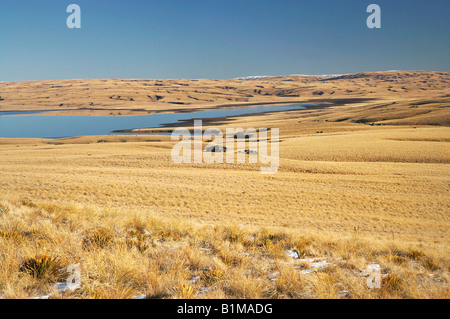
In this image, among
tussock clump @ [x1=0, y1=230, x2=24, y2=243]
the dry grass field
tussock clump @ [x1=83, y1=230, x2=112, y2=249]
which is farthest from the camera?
tussock clump @ [x1=83, y1=230, x2=112, y2=249]

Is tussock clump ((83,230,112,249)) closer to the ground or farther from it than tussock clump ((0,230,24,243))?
closer to the ground

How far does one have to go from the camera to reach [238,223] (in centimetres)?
1734

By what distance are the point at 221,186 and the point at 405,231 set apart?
15.3 m

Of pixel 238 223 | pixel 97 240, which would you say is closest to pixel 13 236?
pixel 97 240

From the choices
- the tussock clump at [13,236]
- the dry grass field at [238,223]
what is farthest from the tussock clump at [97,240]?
the tussock clump at [13,236]

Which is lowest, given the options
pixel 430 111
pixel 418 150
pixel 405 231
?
pixel 405 231

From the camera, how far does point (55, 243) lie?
6488 millimetres

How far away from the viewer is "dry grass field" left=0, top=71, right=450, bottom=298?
16.8 ft

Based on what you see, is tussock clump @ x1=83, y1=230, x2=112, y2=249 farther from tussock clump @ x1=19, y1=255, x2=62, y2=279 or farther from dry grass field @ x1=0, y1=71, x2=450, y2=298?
tussock clump @ x1=19, y1=255, x2=62, y2=279

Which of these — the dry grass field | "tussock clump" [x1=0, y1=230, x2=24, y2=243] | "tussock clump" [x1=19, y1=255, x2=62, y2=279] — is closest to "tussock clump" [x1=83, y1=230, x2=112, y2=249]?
the dry grass field

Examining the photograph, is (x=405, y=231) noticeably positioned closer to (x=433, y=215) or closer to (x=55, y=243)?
(x=433, y=215)

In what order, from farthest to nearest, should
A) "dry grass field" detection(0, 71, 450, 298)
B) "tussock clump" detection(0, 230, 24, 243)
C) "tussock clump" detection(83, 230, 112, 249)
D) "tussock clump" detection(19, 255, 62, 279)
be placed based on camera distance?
"tussock clump" detection(83, 230, 112, 249)
"tussock clump" detection(0, 230, 24, 243)
"dry grass field" detection(0, 71, 450, 298)
"tussock clump" detection(19, 255, 62, 279)
